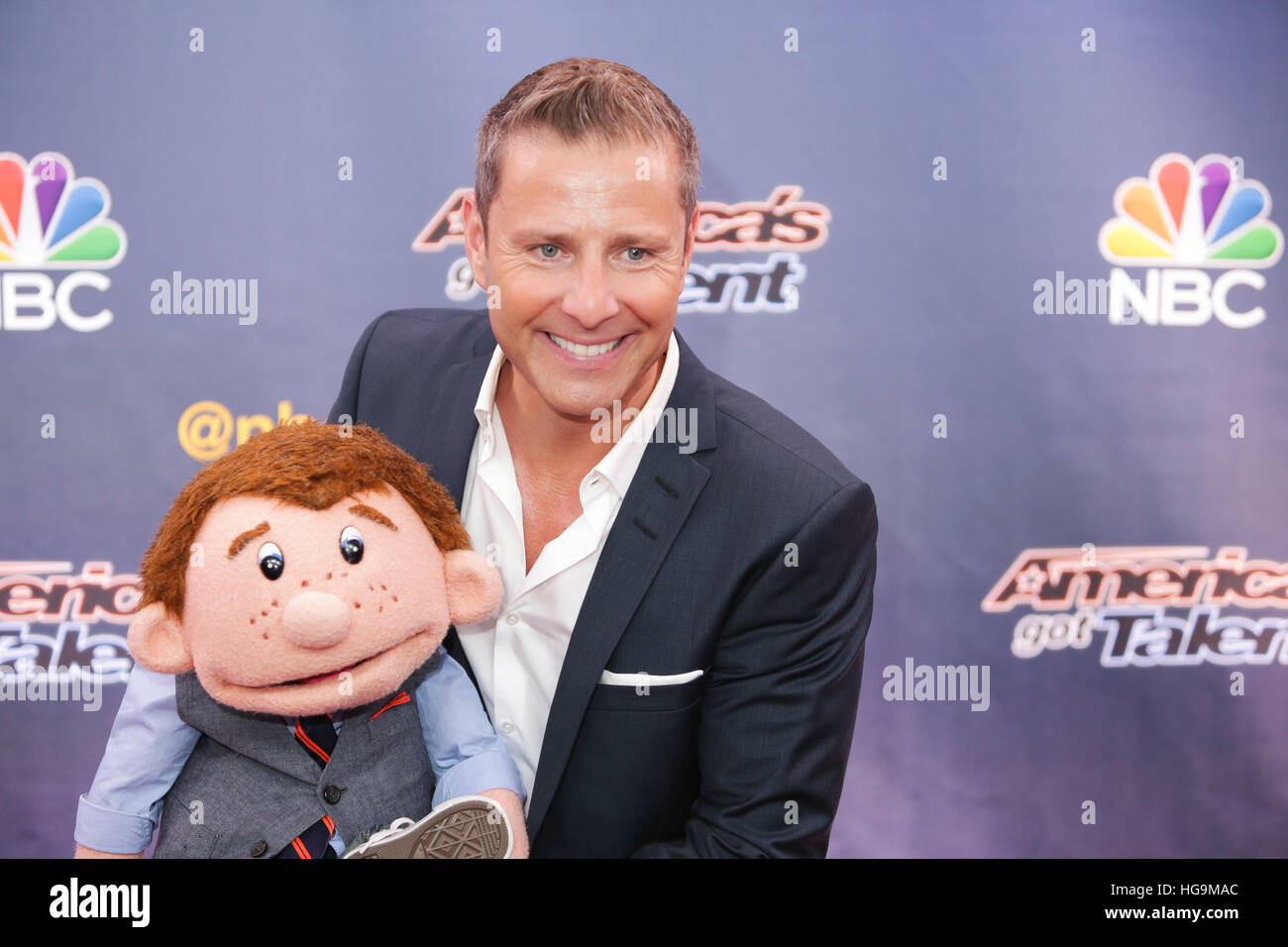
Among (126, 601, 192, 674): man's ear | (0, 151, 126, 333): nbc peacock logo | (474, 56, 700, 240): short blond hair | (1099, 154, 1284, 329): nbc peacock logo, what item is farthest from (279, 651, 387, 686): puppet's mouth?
(1099, 154, 1284, 329): nbc peacock logo

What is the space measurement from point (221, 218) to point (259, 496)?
5.30ft

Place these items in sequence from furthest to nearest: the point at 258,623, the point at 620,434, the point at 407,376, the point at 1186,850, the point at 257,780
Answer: the point at 1186,850, the point at 407,376, the point at 620,434, the point at 257,780, the point at 258,623

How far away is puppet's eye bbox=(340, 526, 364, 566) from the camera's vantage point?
1178 mm

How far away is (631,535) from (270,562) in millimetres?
512

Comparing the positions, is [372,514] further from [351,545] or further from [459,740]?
[459,740]

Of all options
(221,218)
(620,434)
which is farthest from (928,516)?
(221,218)

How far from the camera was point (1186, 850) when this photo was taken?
274 centimetres

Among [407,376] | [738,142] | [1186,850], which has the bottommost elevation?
[1186,850]

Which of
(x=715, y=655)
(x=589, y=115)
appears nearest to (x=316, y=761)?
(x=715, y=655)

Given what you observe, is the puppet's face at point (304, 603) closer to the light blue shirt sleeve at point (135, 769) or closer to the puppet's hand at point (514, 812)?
the light blue shirt sleeve at point (135, 769)

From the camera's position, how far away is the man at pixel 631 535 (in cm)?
139
